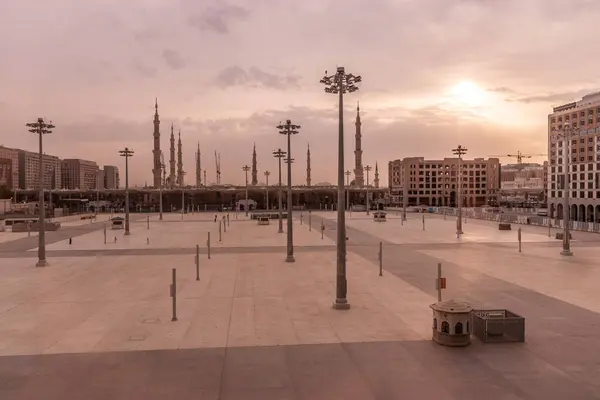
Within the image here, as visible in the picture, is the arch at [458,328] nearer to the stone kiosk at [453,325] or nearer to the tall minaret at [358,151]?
the stone kiosk at [453,325]

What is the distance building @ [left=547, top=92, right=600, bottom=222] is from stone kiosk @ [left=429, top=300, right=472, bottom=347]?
106 meters

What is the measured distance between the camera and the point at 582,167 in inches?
4518

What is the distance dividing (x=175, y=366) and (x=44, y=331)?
586 cm

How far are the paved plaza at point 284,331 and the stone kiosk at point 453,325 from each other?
316 mm

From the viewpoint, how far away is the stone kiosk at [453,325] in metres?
13.7

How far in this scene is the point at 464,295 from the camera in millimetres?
20719

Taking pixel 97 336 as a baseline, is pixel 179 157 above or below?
above

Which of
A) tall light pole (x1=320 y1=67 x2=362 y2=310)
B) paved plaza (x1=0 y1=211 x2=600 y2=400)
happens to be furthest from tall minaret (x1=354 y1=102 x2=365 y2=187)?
tall light pole (x1=320 y1=67 x2=362 y2=310)

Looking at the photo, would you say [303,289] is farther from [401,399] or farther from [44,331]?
[401,399]

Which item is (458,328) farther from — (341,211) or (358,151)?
(358,151)

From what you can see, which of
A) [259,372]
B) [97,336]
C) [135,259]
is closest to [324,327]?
[259,372]

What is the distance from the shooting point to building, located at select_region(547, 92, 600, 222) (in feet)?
355

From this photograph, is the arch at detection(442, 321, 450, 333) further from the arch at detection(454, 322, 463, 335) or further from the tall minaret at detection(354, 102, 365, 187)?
the tall minaret at detection(354, 102, 365, 187)

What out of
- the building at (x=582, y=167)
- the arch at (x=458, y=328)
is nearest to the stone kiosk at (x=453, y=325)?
the arch at (x=458, y=328)
